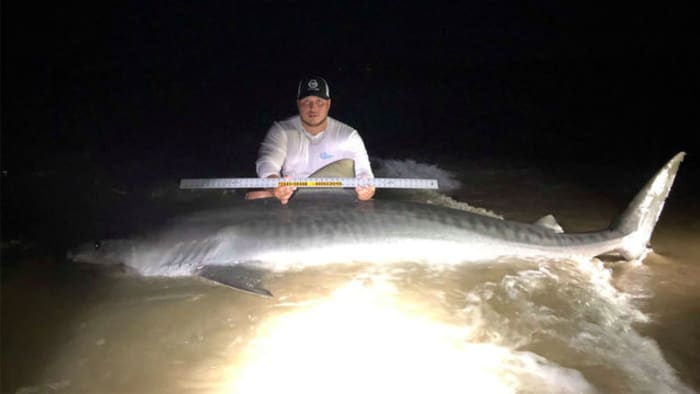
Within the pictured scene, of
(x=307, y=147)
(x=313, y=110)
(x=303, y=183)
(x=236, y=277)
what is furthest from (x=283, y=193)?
(x=236, y=277)

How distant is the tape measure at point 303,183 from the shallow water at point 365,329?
3.00 ft

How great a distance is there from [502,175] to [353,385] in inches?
263

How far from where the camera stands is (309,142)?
523cm

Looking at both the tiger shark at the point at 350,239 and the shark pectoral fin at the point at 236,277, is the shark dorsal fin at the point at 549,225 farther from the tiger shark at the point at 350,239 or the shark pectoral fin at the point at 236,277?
the shark pectoral fin at the point at 236,277

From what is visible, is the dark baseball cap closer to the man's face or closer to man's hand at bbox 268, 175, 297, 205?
the man's face

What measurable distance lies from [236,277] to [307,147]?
6.75 ft

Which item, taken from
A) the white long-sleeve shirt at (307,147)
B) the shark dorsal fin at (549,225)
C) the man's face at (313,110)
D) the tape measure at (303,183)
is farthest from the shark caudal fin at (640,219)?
the man's face at (313,110)

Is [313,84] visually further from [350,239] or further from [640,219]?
[640,219]

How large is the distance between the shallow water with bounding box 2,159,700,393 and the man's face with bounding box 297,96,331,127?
1.88 metres

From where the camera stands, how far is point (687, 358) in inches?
109

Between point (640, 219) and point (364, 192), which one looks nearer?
point (640, 219)

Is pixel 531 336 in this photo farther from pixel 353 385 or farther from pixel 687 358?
pixel 353 385

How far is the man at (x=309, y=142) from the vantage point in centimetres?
502

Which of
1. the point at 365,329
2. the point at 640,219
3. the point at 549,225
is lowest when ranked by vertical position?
the point at 365,329
